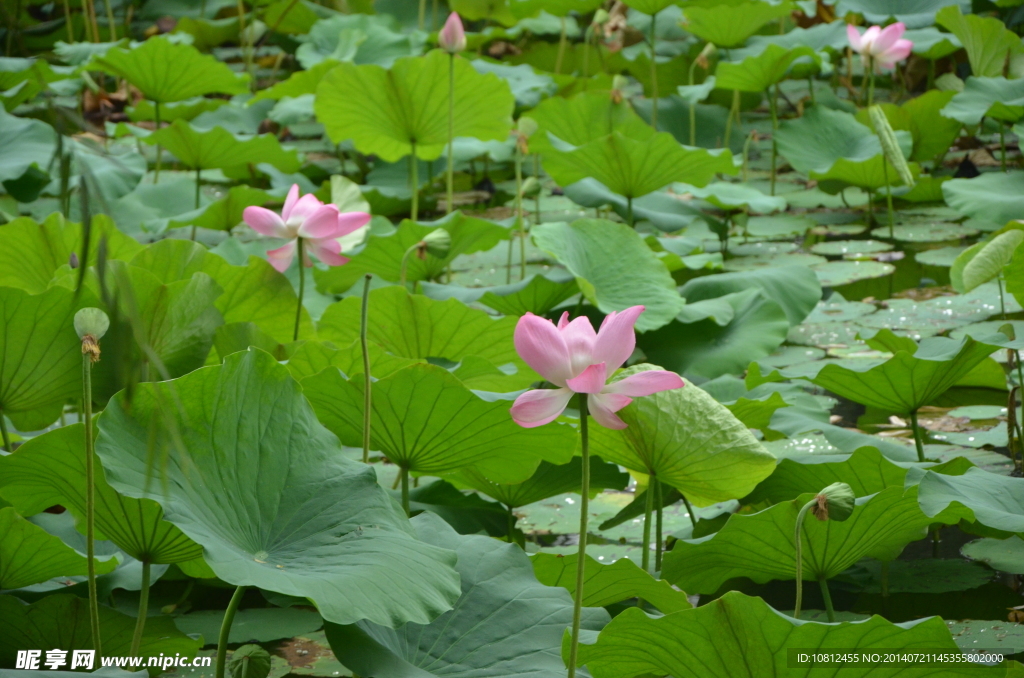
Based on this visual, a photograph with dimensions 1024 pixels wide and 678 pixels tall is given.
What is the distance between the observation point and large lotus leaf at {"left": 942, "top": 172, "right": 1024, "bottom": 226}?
234 centimetres

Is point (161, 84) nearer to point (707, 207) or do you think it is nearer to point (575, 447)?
point (707, 207)

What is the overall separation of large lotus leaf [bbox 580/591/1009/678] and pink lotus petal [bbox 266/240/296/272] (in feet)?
2.71

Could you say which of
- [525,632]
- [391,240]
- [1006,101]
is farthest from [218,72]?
[525,632]

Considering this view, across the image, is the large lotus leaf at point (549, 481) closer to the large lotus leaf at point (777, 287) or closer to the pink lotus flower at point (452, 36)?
the large lotus leaf at point (777, 287)

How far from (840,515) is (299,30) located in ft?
14.4

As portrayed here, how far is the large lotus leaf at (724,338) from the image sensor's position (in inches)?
71.6

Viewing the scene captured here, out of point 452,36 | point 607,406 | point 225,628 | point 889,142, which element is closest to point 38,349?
point 225,628

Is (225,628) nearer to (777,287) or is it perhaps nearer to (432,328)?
(432,328)

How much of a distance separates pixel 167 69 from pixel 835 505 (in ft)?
9.16

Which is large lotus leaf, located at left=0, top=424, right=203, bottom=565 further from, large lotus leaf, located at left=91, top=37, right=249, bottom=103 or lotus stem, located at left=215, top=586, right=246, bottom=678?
large lotus leaf, located at left=91, top=37, right=249, bottom=103

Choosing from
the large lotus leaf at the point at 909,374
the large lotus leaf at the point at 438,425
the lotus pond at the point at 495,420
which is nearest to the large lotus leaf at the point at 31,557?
the lotus pond at the point at 495,420

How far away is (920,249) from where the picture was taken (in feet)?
8.52

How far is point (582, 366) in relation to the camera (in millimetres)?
806

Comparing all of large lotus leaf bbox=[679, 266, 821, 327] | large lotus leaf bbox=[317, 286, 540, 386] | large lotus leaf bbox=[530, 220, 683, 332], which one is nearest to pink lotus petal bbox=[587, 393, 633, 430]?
large lotus leaf bbox=[317, 286, 540, 386]
